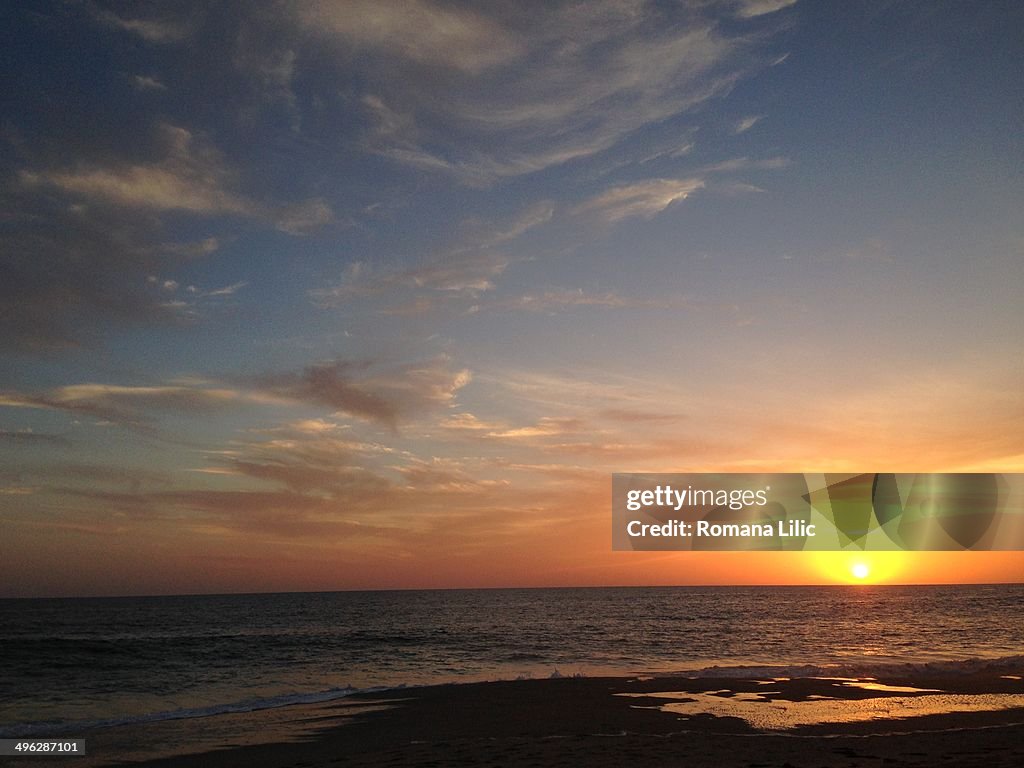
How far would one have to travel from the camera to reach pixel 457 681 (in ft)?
109

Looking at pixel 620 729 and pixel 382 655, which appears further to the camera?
pixel 382 655

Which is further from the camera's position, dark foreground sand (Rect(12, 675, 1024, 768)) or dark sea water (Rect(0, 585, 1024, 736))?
dark sea water (Rect(0, 585, 1024, 736))

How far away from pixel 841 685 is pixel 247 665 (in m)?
32.0

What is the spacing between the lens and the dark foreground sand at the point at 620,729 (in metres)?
15.3

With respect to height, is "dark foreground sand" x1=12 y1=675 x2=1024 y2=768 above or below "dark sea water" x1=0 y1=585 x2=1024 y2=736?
above

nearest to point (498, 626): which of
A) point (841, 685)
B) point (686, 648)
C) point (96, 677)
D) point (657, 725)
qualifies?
point (686, 648)

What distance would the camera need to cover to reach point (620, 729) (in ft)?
62.1

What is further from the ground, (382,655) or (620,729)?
(620,729)

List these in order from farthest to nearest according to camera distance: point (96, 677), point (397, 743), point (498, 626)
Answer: point (498, 626) → point (96, 677) → point (397, 743)

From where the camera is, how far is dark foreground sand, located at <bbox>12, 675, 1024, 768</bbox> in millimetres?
15266

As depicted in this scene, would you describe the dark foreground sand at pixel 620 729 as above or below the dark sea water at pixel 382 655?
above

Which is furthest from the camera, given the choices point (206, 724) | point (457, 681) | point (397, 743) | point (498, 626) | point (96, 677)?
point (498, 626)

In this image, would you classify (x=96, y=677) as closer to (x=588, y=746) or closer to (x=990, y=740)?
(x=588, y=746)

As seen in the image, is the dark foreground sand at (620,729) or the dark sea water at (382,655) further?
the dark sea water at (382,655)
